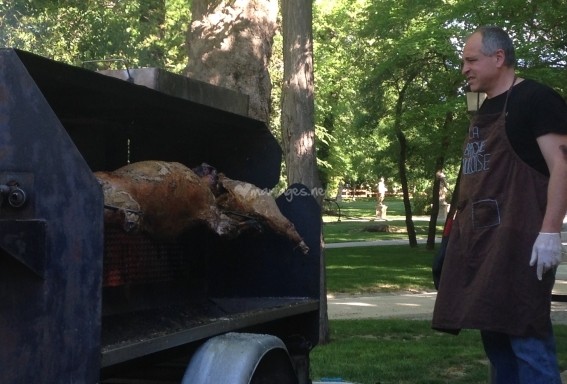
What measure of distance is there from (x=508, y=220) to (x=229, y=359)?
1.43 meters

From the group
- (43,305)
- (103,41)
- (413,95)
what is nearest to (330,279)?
(103,41)

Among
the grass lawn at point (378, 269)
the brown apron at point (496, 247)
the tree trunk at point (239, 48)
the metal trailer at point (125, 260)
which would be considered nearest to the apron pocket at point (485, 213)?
the brown apron at point (496, 247)

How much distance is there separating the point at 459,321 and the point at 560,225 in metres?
0.62

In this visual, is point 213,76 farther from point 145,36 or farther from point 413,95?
point 413,95

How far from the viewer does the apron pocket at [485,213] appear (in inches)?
161

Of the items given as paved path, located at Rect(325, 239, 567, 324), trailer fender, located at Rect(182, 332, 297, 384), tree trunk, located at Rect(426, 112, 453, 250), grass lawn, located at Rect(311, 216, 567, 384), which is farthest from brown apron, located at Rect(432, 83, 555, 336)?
tree trunk, located at Rect(426, 112, 453, 250)

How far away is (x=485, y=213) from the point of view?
412cm

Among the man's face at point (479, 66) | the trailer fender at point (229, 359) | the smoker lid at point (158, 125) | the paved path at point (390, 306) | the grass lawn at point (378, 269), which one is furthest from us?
the grass lawn at point (378, 269)

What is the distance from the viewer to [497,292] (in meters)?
4.00

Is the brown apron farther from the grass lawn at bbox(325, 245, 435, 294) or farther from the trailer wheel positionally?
the grass lawn at bbox(325, 245, 435, 294)

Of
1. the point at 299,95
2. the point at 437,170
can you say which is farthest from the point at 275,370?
the point at 437,170

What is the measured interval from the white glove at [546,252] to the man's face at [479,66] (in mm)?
774

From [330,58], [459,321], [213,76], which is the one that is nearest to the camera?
[459,321]

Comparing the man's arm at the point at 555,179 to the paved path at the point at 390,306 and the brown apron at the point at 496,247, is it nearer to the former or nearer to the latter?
the brown apron at the point at 496,247
